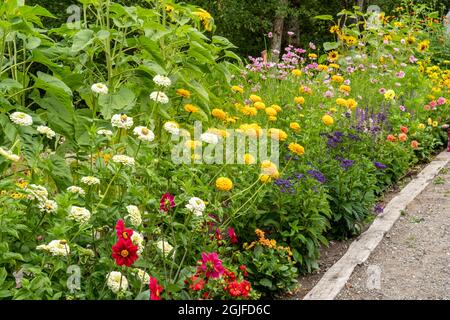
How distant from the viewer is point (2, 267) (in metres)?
2.31

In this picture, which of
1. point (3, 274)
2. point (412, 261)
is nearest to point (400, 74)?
point (412, 261)

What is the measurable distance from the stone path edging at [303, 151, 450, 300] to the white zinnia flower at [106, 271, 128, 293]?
1249 mm

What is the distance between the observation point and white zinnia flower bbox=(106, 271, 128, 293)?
219 cm

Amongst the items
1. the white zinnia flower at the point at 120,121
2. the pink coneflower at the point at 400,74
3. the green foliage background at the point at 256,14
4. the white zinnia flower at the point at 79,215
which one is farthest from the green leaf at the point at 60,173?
the green foliage background at the point at 256,14

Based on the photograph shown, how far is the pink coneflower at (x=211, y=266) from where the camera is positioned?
262cm

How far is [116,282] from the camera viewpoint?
86.7 inches

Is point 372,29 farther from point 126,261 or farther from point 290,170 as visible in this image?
point 126,261

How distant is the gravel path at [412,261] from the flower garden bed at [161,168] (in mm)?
255

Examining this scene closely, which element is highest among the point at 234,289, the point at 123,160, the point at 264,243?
the point at 123,160

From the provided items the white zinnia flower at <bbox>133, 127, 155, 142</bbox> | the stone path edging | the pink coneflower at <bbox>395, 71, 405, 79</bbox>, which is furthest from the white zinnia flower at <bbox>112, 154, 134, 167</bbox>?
the pink coneflower at <bbox>395, 71, 405, 79</bbox>

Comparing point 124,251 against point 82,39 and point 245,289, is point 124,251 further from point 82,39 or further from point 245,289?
point 82,39

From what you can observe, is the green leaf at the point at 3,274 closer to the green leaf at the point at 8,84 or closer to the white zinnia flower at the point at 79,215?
the white zinnia flower at the point at 79,215

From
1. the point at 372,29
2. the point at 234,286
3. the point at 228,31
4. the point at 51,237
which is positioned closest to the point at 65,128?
the point at 51,237

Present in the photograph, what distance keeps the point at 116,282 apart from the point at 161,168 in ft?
3.05
